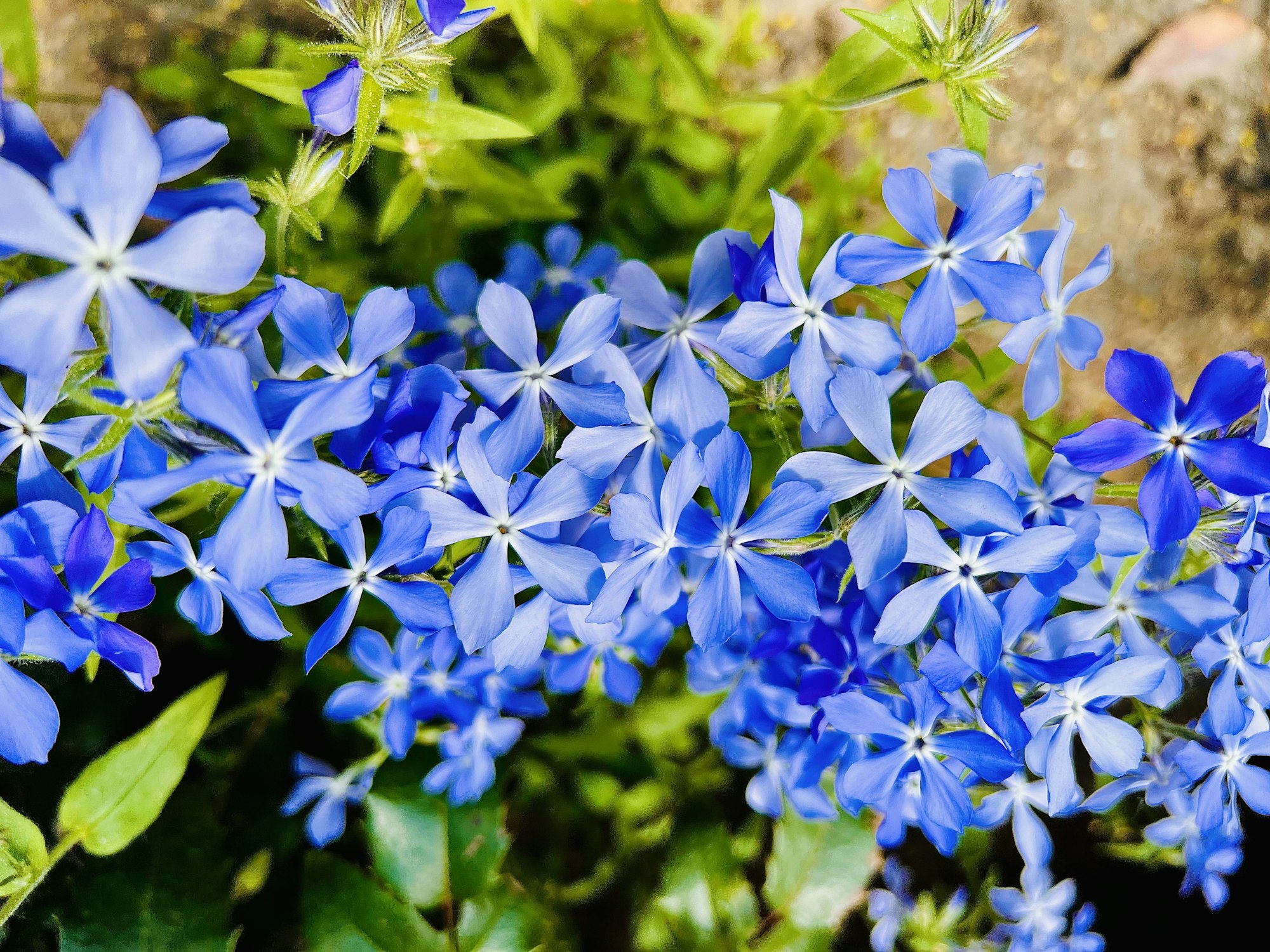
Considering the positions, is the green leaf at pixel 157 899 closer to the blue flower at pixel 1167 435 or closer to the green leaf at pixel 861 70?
the blue flower at pixel 1167 435

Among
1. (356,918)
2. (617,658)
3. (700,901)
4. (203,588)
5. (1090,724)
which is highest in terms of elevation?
(203,588)

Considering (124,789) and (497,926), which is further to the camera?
(497,926)

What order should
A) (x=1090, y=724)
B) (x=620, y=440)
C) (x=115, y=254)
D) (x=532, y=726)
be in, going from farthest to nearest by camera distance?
(x=532, y=726) < (x=1090, y=724) < (x=620, y=440) < (x=115, y=254)

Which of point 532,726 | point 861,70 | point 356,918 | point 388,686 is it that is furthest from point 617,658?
point 861,70

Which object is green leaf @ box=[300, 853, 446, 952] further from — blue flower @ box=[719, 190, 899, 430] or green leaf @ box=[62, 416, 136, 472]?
blue flower @ box=[719, 190, 899, 430]

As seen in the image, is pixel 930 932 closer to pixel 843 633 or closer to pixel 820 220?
pixel 843 633

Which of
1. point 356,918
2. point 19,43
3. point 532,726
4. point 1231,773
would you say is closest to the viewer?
point 1231,773

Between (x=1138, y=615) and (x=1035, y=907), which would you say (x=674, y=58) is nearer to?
(x=1138, y=615)
